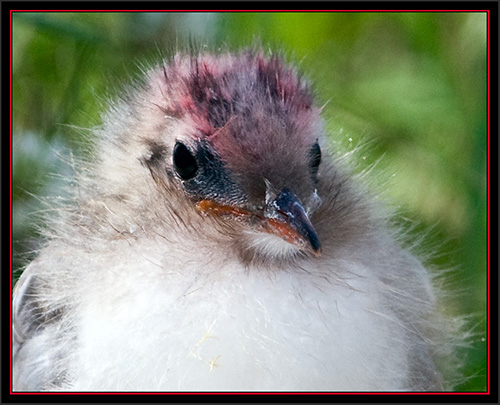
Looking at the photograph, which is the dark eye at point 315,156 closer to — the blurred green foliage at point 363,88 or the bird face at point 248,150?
the bird face at point 248,150

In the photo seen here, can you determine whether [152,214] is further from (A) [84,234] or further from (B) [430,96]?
(B) [430,96]

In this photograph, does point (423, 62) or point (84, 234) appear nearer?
point (84, 234)

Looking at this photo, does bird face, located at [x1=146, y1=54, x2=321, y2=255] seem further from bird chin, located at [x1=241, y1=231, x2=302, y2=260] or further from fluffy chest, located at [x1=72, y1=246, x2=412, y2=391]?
fluffy chest, located at [x1=72, y1=246, x2=412, y2=391]

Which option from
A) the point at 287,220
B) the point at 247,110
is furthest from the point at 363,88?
the point at 287,220

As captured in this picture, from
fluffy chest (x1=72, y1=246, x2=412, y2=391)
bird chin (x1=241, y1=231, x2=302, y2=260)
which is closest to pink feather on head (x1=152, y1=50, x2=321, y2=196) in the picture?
bird chin (x1=241, y1=231, x2=302, y2=260)

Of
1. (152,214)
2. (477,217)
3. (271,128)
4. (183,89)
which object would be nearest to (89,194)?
(152,214)

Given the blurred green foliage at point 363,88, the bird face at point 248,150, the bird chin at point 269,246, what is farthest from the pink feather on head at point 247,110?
the blurred green foliage at point 363,88

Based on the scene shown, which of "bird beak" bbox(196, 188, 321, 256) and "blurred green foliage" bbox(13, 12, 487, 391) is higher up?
"blurred green foliage" bbox(13, 12, 487, 391)
